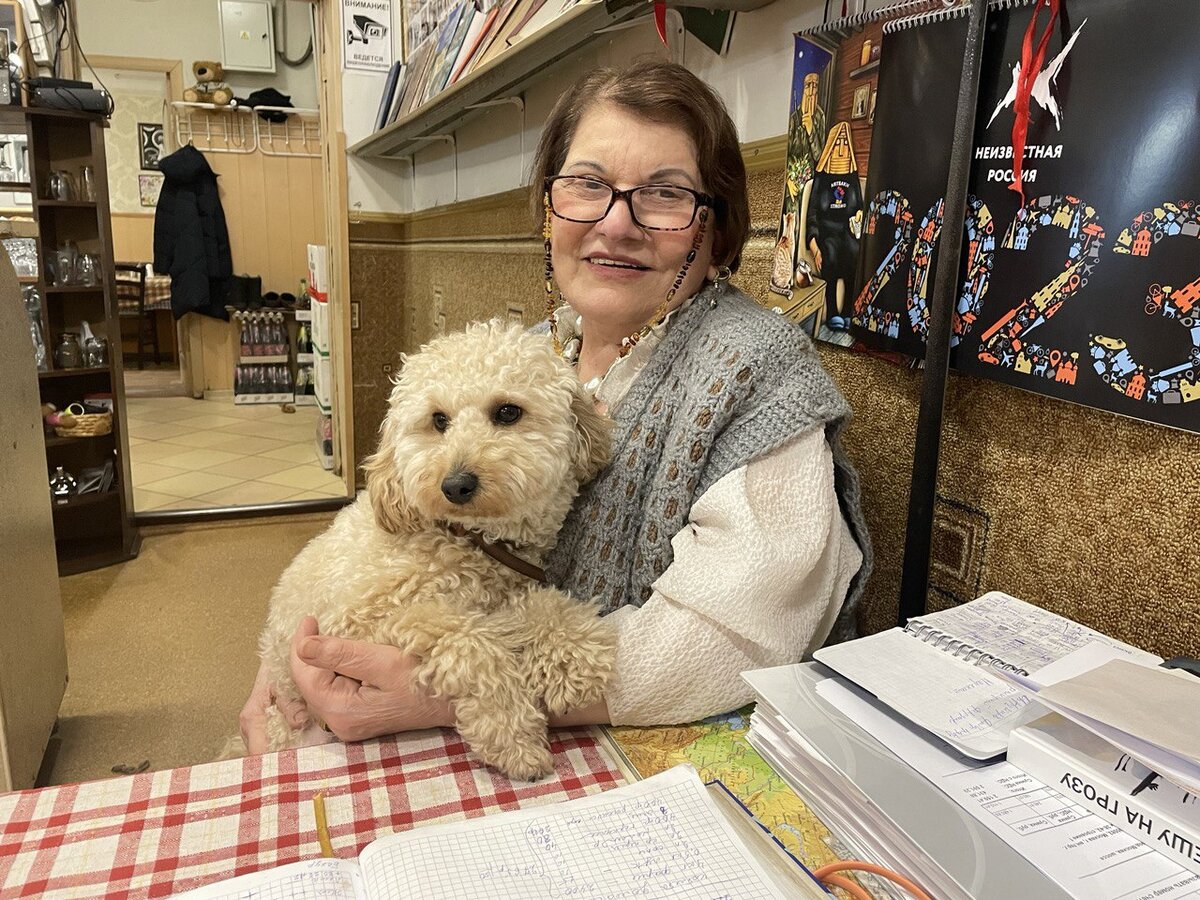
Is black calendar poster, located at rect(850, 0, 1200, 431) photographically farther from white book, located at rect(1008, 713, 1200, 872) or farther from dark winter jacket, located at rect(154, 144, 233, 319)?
dark winter jacket, located at rect(154, 144, 233, 319)

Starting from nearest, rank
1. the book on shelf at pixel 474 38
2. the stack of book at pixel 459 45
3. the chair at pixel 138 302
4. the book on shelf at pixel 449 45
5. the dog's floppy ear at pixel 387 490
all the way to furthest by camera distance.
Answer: the dog's floppy ear at pixel 387 490 < the stack of book at pixel 459 45 < the book on shelf at pixel 474 38 < the book on shelf at pixel 449 45 < the chair at pixel 138 302

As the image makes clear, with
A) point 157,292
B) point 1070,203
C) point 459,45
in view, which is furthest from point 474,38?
point 157,292

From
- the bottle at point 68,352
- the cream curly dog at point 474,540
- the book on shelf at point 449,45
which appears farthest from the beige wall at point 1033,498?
the bottle at point 68,352

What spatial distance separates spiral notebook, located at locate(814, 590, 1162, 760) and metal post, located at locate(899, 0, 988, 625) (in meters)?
0.11

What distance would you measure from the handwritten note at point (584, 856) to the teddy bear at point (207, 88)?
7.39 metres

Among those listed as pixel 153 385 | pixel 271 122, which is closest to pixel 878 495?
pixel 271 122

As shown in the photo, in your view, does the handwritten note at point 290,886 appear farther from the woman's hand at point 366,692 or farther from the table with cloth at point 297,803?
the woman's hand at point 366,692

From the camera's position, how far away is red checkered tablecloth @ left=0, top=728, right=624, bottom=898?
2.23 feet

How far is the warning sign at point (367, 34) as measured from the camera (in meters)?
3.85

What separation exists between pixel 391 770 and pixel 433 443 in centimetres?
39

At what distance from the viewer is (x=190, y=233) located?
21.8ft

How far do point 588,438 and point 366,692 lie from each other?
0.41 m

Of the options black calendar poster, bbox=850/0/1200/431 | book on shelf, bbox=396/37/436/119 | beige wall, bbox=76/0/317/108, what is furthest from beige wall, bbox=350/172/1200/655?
beige wall, bbox=76/0/317/108

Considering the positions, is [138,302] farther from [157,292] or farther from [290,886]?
[290,886]
